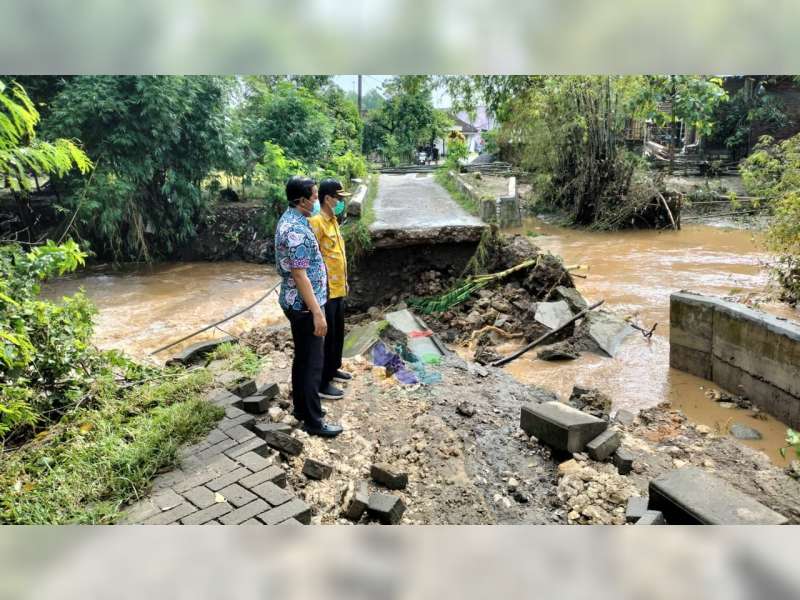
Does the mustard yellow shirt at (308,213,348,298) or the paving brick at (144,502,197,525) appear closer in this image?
the paving brick at (144,502,197,525)

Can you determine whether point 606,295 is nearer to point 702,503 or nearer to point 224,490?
point 702,503

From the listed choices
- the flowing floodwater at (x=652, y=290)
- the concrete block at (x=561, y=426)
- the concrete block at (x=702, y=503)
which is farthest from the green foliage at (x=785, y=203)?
the concrete block at (x=702, y=503)

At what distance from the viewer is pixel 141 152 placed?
1101 cm

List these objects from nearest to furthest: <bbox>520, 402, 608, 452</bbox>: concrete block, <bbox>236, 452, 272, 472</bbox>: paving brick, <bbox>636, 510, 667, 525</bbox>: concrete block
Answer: <bbox>636, 510, 667, 525</bbox>: concrete block
<bbox>236, 452, 272, 472</bbox>: paving brick
<bbox>520, 402, 608, 452</bbox>: concrete block

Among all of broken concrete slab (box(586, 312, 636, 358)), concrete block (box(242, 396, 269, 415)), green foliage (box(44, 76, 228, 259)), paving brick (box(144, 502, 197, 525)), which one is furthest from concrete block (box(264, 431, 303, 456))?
green foliage (box(44, 76, 228, 259))

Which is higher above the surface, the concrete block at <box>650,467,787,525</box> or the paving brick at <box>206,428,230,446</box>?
the paving brick at <box>206,428,230,446</box>

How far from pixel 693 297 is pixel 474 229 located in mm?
2965

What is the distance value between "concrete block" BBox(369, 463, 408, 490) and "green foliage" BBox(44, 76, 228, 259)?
9.29 meters

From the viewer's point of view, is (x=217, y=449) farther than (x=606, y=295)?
No

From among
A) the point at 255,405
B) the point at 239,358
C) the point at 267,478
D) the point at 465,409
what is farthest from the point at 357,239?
the point at 267,478

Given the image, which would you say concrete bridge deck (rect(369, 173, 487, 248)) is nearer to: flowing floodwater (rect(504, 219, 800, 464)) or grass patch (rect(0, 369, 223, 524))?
flowing floodwater (rect(504, 219, 800, 464))

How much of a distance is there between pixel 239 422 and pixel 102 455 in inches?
29.0

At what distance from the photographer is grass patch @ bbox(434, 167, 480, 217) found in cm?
947

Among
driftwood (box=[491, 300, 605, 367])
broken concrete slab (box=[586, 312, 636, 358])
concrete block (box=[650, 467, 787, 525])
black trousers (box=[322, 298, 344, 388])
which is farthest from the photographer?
broken concrete slab (box=[586, 312, 636, 358])
